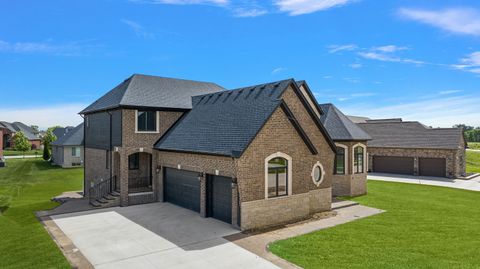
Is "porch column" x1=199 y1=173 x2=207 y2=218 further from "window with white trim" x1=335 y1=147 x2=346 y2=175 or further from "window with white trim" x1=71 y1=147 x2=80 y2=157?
"window with white trim" x1=71 y1=147 x2=80 y2=157

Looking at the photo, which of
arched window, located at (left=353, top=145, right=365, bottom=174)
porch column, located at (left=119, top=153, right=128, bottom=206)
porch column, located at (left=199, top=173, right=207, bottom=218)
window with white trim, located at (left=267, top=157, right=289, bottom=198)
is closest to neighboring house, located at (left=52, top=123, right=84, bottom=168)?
porch column, located at (left=119, top=153, right=128, bottom=206)

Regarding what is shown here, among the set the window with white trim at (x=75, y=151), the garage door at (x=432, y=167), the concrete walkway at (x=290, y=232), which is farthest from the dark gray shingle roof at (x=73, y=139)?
the garage door at (x=432, y=167)

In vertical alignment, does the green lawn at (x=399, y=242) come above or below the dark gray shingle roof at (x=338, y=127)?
below

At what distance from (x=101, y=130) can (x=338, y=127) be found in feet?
54.5

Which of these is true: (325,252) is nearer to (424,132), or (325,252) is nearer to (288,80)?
(288,80)

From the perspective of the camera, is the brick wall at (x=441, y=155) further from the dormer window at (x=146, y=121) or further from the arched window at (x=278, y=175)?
the dormer window at (x=146, y=121)

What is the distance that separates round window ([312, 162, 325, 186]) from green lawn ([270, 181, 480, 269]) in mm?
3055

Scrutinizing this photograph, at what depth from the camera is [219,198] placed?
588 inches

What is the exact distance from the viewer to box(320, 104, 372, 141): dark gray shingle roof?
2195 cm

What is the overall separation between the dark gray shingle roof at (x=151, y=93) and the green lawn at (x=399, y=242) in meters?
12.1

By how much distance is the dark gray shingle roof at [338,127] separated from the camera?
72.0 ft

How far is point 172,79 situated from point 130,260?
51.9ft

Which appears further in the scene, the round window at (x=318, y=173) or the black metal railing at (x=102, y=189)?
the black metal railing at (x=102, y=189)

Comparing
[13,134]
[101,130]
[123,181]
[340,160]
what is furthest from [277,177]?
[13,134]
